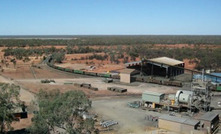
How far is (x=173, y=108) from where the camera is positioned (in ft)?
111

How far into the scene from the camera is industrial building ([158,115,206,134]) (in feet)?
83.9

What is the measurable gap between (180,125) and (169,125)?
1239mm

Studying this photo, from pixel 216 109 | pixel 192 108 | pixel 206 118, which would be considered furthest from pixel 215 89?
pixel 206 118

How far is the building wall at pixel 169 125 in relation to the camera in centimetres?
2633

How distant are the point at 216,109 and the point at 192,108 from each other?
4.39 m

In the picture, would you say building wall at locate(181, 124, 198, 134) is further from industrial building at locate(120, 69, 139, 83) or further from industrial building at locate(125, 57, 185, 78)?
industrial building at locate(125, 57, 185, 78)

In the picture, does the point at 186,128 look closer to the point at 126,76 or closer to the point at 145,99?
the point at 145,99

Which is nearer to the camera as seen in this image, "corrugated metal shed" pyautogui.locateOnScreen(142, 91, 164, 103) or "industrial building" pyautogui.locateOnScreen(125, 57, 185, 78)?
"corrugated metal shed" pyautogui.locateOnScreen(142, 91, 164, 103)

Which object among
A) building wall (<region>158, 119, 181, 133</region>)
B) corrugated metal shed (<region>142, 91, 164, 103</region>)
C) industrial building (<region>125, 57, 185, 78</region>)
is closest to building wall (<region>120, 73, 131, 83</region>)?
industrial building (<region>125, 57, 185, 78</region>)

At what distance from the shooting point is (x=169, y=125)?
2695cm

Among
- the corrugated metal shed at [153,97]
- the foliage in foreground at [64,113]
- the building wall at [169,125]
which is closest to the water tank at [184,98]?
the corrugated metal shed at [153,97]

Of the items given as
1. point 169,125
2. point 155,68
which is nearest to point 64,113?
point 169,125

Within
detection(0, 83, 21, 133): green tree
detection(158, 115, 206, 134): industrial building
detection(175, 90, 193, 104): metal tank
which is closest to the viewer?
detection(0, 83, 21, 133): green tree

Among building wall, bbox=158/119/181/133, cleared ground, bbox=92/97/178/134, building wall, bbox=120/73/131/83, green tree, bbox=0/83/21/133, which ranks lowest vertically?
cleared ground, bbox=92/97/178/134
